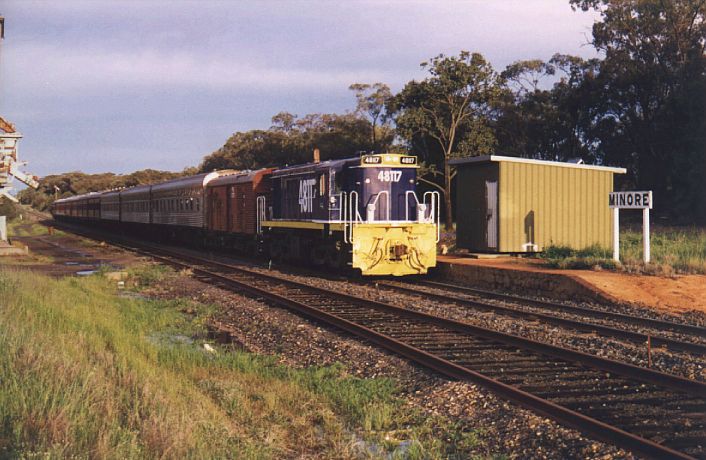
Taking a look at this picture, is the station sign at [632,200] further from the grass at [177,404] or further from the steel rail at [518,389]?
the grass at [177,404]

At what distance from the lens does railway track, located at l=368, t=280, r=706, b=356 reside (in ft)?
30.7

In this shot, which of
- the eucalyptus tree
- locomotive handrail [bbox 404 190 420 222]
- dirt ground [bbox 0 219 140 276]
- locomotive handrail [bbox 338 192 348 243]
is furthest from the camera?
the eucalyptus tree

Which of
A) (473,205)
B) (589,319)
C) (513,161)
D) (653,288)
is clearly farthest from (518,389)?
(473,205)

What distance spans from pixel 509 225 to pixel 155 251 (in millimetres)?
16406

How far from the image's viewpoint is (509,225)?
20.4 meters

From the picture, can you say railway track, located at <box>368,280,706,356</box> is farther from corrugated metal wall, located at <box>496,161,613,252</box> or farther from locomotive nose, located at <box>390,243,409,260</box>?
corrugated metal wall, located at <box>496,161,613,252</box>

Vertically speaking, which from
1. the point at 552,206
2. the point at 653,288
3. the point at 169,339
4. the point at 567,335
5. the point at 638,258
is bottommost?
the point at 169,339

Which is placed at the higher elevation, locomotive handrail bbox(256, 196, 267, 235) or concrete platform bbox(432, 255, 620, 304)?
locomotive handrail bbox(256, 196, 267, 235)

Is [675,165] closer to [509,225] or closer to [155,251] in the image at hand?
[509,225]

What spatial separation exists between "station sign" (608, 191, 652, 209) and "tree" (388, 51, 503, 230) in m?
22.2

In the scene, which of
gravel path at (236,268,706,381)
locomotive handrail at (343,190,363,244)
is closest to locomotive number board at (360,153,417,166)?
locomotive handrail at (343,190,363,244)

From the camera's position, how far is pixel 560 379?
24.6 feet

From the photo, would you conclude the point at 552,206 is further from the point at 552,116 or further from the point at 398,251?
the point at 552,116

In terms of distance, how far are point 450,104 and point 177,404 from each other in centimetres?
3594
